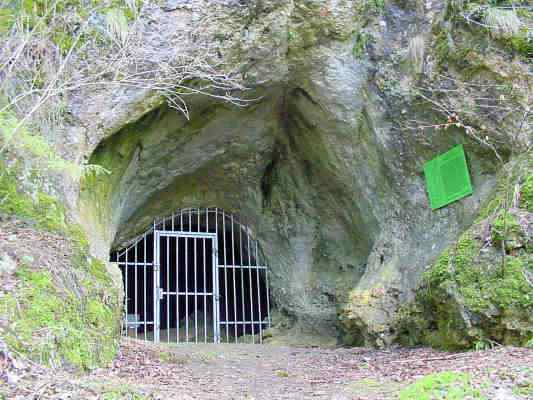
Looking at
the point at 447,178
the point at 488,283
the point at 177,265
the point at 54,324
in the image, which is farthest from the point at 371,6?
the point at 54,324

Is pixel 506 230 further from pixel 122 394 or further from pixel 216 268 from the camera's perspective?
pixel 216 268

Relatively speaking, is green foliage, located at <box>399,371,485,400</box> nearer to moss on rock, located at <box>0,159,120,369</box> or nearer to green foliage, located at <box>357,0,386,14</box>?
moss on rock, located at <box>0,159,120,369</box>

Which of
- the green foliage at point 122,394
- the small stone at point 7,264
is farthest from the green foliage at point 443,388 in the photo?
the small stone at point 7,264

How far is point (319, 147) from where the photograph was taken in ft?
25.3

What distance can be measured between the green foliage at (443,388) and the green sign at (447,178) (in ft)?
8.82

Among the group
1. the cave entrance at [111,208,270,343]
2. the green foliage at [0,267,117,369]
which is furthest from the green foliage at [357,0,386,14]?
the green foliage at [0,267,117,369]

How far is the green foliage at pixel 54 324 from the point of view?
3693mm

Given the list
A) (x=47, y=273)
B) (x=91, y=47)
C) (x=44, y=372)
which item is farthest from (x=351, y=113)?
(x=44, y=372)

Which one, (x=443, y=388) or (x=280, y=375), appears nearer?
(x=443, y=388)

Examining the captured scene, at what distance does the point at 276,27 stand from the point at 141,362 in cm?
404

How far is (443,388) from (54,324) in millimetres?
2591

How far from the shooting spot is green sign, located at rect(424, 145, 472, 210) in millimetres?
6051

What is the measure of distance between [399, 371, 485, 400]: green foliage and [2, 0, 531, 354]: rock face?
2.49 m

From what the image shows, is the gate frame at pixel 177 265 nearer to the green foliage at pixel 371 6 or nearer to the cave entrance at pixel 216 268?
the cave entrance at pixel 216 268
